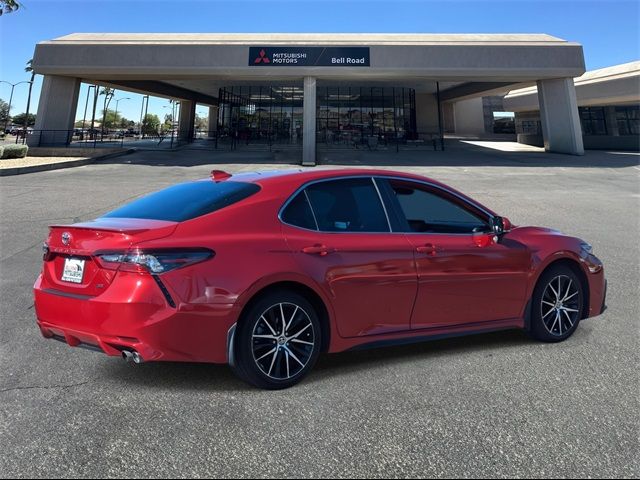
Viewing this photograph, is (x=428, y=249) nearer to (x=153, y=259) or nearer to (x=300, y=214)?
(x=300, y=214)

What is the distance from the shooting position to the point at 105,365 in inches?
143

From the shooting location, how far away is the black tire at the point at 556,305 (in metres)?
4.11

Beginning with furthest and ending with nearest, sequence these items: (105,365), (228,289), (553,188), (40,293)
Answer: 1. (553,188)
2. (105,365)
3. (40,293)
4. (228,289)

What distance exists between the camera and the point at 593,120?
138 feet

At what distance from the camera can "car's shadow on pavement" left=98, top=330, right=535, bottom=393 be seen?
3.31 m

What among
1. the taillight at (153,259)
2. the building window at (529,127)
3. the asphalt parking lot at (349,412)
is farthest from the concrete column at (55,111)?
the building window at (529,127)

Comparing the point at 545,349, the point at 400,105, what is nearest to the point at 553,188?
the point at 545,349

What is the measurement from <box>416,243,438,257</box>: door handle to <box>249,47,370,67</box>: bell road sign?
25.4 metres

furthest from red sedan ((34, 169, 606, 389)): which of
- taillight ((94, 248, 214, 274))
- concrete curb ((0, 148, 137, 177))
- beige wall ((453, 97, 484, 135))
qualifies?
beige wall ((453, 97, 484, 135))

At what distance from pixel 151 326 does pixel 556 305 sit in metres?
3.49

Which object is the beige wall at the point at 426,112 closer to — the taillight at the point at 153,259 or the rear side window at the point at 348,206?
the rear side window at the point at 348,206

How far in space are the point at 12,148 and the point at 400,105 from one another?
3046 centimetres

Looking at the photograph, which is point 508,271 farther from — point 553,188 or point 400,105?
point 400,105

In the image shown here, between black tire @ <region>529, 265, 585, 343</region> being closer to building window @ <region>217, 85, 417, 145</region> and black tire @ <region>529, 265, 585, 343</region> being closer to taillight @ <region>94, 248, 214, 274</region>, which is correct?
taillight @ <region>94, 248, 214, 274</region>
